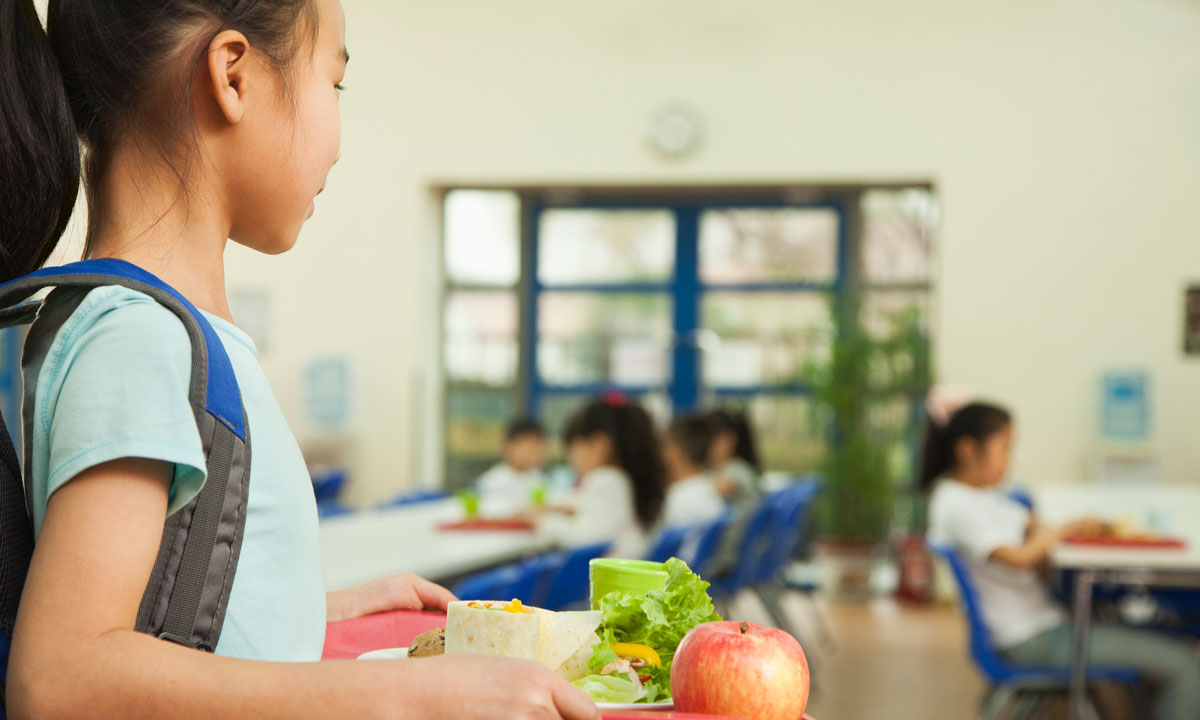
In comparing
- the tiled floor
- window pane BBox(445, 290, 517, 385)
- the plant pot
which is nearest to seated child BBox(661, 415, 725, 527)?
the tiled floor

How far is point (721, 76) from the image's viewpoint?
29.1 ft

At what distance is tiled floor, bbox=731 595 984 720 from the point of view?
201 inches

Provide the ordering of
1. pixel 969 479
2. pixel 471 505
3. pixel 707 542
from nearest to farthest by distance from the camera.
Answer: pixel 969 479, pixel 707 542, pixel 471 505

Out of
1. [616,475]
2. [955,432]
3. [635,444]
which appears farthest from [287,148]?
[635,444]

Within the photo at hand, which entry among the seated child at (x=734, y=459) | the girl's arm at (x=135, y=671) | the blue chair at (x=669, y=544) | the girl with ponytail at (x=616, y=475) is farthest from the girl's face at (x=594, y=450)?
the girl's arm at (x=135, y=671)

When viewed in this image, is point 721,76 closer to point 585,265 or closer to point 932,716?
point 585,265

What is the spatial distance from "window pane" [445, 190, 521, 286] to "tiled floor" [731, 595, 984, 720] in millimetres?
3300

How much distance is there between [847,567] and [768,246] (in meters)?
2.57

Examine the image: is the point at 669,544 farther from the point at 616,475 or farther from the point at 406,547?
the point at 616,475

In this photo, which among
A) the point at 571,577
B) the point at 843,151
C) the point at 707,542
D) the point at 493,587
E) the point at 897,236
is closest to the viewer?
the point at 493,587

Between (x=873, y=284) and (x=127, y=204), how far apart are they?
8720mm

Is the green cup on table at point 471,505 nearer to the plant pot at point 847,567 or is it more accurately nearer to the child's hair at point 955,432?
the child's hair at point 955,432

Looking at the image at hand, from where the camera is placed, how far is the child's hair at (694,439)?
627cm

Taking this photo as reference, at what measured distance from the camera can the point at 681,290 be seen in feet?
30.9
